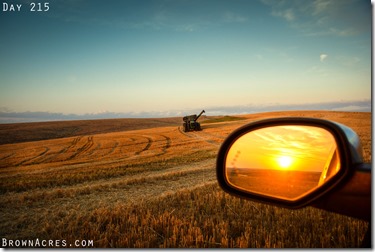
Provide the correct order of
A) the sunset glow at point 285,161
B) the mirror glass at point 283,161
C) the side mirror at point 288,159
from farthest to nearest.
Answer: the sunset glow at point 285,161
the mirror glass at point 283,161
the side mirror at point 288,159

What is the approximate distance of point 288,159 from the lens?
1861 mm

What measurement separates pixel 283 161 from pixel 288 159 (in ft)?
0.16

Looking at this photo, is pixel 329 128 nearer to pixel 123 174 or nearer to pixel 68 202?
pixel 68 202

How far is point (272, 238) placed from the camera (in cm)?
302

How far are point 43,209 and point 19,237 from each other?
6.58 feet

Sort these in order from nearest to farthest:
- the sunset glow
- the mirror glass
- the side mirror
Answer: the side mirror < the mirror glass < the sunset glow

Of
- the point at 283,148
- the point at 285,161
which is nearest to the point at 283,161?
the point at 285,161

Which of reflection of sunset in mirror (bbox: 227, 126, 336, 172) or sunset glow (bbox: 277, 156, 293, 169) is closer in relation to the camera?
reflection of sunset in mirror (bbox: 227, 126, 336, 172)

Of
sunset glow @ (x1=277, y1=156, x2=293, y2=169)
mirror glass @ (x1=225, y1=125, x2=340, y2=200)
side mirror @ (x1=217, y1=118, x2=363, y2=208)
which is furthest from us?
sunset glow @ (x1=277, y1=156, x2=293, y2=169)

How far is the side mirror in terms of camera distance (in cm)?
145

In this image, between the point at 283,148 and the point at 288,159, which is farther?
the point at 283,148

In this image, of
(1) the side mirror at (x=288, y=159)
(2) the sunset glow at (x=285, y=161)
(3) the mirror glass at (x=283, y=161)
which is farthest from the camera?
(2) the sunset glow at (x=285, y=161)

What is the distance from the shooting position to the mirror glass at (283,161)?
1.67m

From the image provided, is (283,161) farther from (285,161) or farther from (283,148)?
(283,148)
